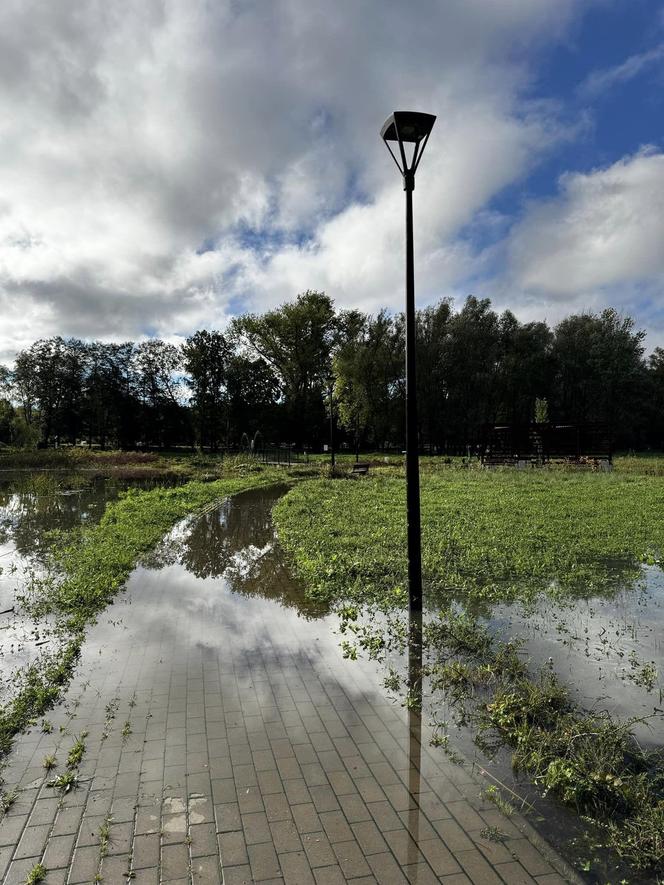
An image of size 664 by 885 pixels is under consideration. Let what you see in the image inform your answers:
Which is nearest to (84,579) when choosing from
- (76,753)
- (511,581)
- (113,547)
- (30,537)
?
(113,547)

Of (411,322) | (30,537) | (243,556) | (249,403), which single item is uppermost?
(249,403)

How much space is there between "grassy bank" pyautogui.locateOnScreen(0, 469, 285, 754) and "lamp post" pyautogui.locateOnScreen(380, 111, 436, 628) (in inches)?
137

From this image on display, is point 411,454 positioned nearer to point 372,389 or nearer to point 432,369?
point 372,389

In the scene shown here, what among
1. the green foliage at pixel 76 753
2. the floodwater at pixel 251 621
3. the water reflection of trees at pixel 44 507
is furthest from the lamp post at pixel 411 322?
the water reflection of trees at pixel 44 507

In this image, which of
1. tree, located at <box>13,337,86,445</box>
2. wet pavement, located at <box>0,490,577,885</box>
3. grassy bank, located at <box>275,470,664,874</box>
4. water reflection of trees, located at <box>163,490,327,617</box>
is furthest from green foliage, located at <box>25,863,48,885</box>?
tree, located at <box>13,337,86,445</box>

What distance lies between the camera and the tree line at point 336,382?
4531 cm

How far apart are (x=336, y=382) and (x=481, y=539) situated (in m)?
34.5

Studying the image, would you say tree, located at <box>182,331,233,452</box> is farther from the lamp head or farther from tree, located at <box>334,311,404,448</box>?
the lamp head

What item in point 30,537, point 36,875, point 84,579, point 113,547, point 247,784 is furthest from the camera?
point 30,537

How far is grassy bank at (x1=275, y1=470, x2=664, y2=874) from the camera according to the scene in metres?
3.17

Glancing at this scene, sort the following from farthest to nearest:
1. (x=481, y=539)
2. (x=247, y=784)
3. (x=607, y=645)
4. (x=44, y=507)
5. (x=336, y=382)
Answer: (x=336, y=382), (x=44, y=507), (x=481, y=539), (x=607, y=645), (x=247, y=784)

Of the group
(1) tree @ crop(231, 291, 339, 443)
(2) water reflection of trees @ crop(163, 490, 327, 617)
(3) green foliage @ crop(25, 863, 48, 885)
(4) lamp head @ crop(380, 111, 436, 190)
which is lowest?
(2) water reflection of trees @ crop(163, 490, 327, 617)

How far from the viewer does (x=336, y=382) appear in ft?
144

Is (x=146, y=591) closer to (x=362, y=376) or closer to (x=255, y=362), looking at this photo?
(x=362, y=376)
